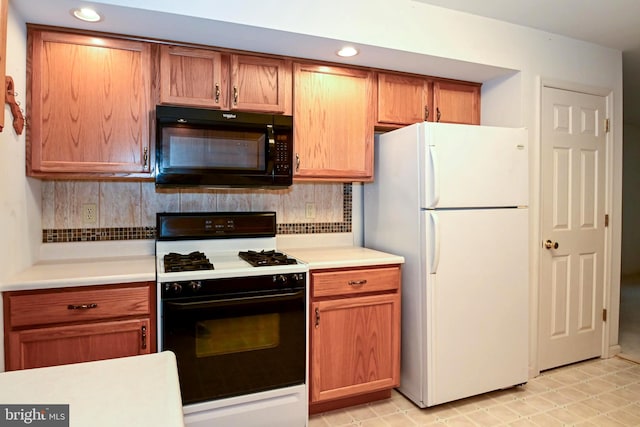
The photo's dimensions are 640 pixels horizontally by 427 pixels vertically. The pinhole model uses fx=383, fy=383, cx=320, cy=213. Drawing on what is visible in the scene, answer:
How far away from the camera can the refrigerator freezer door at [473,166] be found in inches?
84.2

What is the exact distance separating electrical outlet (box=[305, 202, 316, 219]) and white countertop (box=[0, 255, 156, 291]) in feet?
3.48

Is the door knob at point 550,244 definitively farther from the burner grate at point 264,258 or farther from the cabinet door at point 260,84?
the cabinet door at point 260,84

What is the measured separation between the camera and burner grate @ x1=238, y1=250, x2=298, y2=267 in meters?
2.03

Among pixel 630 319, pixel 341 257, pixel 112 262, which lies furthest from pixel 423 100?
pixel 630 319

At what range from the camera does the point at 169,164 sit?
2023mm

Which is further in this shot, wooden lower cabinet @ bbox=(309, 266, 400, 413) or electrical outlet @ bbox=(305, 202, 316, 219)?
electrical outlet @ bbox=(305, 202, 316, 219)

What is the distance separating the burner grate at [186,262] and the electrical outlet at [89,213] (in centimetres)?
49

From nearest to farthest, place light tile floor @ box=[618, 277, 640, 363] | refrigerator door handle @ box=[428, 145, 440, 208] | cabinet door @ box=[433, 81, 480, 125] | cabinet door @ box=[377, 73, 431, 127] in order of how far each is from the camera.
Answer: refrigerator door handle @ box=[428, 145, 440, 208], cabinet door @ box=[377, 73, 431, 127], cabinet door @ box=[433, 81, 480, 125], light tile floor @ box=[618, 277, 640, 363]

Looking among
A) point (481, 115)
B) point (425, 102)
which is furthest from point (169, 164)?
point (481, 115)

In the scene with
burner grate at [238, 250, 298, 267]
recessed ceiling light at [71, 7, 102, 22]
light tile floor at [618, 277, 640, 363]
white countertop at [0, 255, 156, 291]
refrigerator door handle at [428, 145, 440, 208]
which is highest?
recessed ceiling light at [71, 7, 102, 22]

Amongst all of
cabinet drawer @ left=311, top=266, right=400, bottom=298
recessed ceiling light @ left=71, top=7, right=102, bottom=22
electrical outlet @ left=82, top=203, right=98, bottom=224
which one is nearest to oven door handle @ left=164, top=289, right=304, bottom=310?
cabinet drawer @ left=311, top=266, right=400, bottom=298

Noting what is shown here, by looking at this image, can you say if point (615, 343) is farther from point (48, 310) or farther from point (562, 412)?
point (48, 310)

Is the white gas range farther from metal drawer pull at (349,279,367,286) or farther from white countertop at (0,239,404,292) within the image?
metal drawer pull at (349,279,367,286)

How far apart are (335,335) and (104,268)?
125cm
